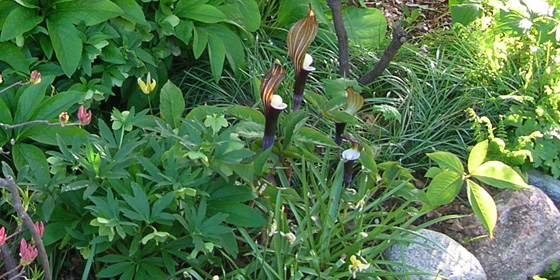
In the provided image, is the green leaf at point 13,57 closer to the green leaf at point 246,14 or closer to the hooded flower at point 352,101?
the green leaf at point 246,14

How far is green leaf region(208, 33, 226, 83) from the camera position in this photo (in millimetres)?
2922

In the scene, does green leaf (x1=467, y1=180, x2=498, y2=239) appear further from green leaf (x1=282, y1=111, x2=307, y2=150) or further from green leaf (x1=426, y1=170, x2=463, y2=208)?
green leaf (x1=282, y1=111, x2=307, y2=150)

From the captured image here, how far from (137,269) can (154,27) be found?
113 cm

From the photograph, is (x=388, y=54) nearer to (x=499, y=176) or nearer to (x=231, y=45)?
(x=231, y=45)

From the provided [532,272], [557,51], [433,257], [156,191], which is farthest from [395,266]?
[557,51]

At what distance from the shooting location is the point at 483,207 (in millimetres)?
2381

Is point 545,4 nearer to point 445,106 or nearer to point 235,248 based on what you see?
point 445,106

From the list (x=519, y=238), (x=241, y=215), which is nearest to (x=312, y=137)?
(x=241, y=215)

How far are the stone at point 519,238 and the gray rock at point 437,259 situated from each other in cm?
19

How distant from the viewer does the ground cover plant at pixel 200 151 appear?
2018 mm

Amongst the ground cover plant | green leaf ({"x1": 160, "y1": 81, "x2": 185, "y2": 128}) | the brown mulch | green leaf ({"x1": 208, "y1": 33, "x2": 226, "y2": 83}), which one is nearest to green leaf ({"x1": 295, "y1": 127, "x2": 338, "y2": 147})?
the ground cover plant

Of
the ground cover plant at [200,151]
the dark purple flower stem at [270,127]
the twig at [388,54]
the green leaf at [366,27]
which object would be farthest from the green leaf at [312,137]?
the green leaf at [366,27]

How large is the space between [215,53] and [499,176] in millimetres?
1259

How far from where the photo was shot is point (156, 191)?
2.12 m
